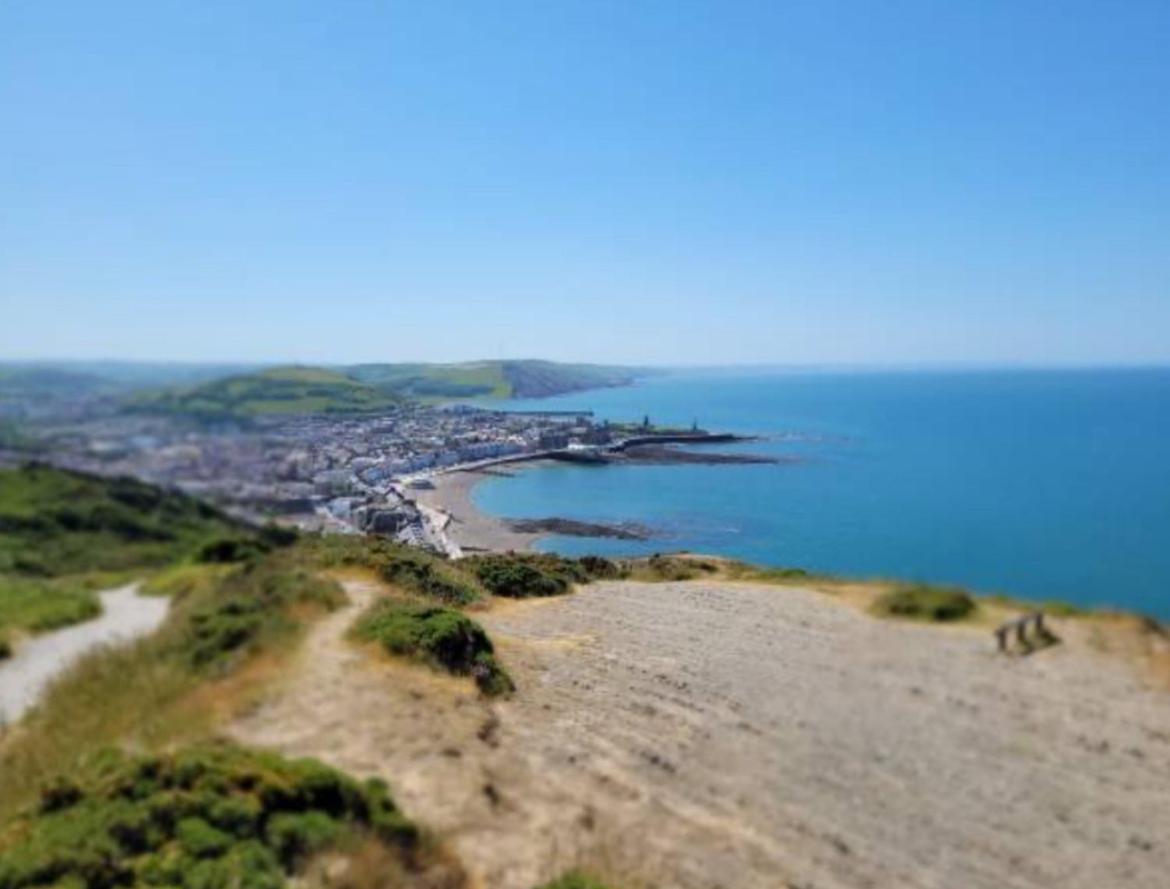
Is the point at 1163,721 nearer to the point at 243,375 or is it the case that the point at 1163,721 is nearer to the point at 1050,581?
the point at 243,375

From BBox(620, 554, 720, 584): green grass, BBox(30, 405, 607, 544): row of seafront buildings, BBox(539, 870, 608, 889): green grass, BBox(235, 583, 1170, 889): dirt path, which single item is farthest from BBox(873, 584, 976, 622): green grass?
BBox(620, 554, 720, 584): green grass

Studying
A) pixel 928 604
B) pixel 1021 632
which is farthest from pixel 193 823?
pixel 928 604

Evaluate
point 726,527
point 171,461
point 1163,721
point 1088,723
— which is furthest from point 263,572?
point 726,527

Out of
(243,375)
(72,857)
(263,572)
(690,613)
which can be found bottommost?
(690,613)

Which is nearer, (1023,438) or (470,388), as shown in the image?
(1023,438)

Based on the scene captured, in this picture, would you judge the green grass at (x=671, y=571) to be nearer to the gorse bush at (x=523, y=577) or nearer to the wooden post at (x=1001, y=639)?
the gorse bush at (x=523, y=577)

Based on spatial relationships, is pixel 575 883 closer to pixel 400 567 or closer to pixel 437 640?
pixel 437 640

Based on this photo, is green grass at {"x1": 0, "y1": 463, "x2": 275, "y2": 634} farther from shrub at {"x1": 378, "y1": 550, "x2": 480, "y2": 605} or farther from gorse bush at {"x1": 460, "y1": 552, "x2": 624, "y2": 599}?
gorse bush at {"x1": 460, "y1": 552, "x2": 624, "y2": 599}
